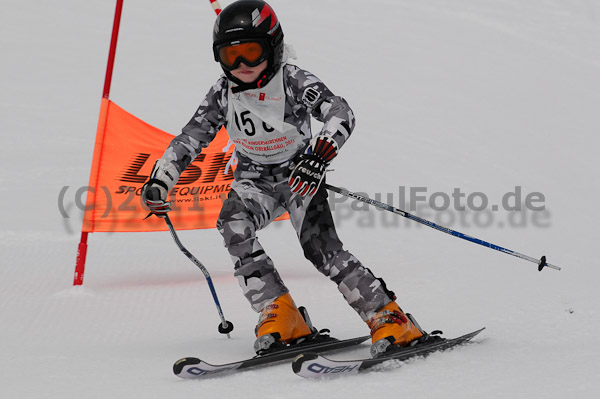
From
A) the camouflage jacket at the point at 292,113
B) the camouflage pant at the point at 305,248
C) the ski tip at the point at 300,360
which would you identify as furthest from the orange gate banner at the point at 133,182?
the ski tip at the point at 300,360

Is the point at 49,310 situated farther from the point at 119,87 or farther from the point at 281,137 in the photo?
the point at 119,87

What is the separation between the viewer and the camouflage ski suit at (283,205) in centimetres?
382

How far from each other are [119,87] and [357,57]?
393 cm

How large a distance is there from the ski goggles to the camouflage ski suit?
0.19 metres

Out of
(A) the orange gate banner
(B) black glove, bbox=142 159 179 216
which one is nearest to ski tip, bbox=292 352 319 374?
(B) black glove, bbox=142 159 179 216

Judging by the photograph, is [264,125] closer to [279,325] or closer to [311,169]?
[311,169]

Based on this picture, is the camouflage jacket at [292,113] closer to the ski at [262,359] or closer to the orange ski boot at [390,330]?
the orange ski boot at [390,330]

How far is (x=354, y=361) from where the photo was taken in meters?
3.33

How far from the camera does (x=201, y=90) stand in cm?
1129

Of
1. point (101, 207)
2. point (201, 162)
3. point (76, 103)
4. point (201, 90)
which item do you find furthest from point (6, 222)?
point (201, 90)

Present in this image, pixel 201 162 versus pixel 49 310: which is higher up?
pixel 201 162

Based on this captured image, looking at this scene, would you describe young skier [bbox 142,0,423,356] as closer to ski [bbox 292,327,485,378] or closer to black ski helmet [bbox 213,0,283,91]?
black ski helmet [bbox 213,0,283,91]

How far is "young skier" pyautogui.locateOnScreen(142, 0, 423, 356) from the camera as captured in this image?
3.75 metres

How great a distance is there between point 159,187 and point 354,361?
1.31 meters
